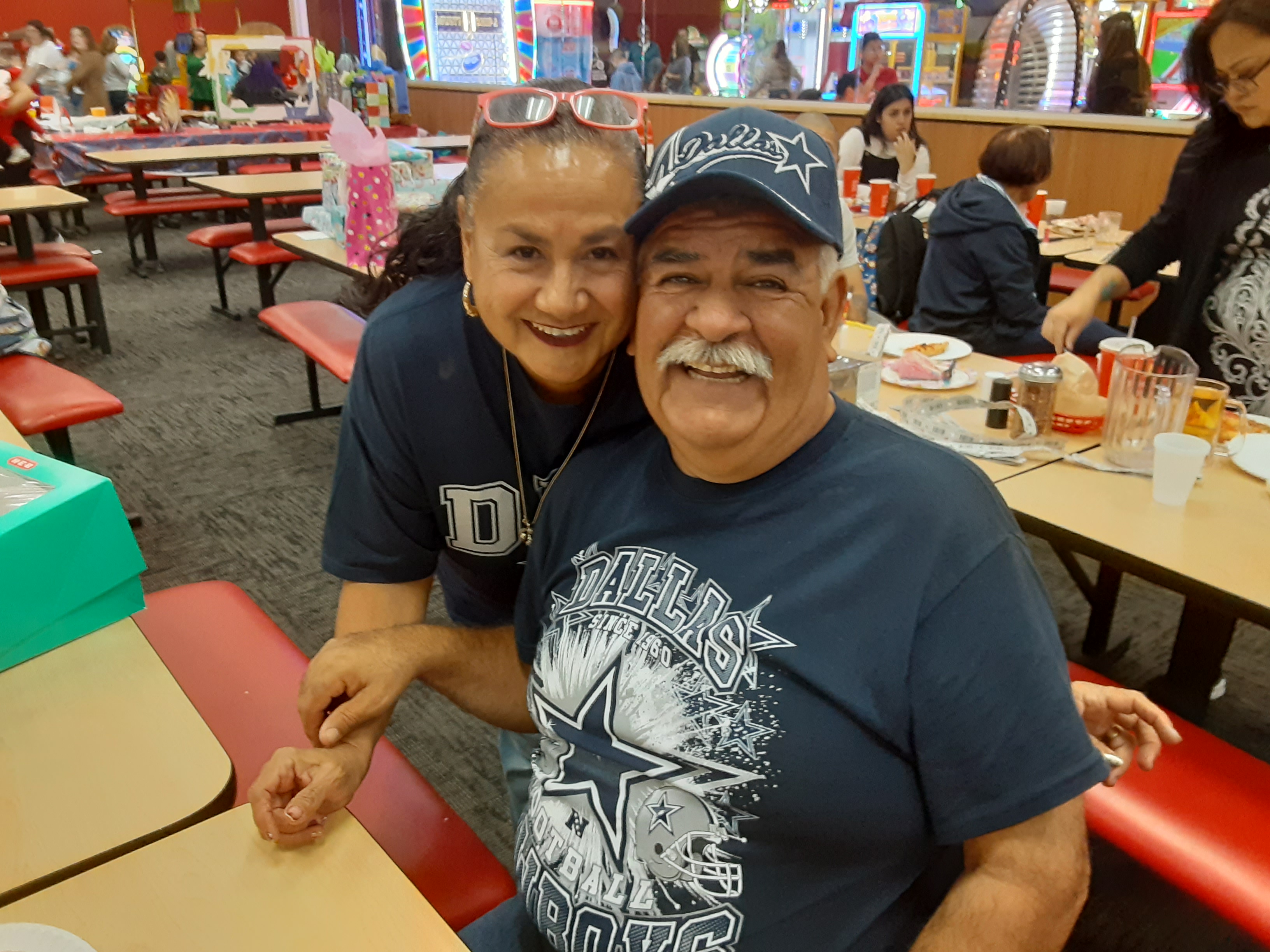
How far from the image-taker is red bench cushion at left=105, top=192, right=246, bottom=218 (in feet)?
22.7

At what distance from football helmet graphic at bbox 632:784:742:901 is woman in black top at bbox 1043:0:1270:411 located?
5.96 ft

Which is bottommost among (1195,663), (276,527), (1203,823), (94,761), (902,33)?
(276,527)

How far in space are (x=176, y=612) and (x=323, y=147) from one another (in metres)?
7.22

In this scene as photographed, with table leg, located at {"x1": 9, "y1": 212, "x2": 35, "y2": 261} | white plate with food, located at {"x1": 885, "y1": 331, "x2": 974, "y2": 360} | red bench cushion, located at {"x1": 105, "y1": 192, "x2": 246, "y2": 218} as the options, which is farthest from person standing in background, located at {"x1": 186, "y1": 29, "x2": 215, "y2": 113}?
white plate with food, located at {"x1": 885, "y1": 331, "x2": 974, "y2": 360}

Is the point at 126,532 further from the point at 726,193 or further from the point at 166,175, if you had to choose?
the point at 166,175

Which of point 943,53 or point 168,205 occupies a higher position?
point 943,53

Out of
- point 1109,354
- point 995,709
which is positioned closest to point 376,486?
point 995,709

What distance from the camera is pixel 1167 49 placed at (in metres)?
Result: 7.52

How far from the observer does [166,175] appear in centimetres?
827

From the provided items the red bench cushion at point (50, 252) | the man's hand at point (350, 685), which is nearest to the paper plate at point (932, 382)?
the man's hand at point (350, 685)

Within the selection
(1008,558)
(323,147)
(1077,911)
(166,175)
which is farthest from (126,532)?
(166,175)

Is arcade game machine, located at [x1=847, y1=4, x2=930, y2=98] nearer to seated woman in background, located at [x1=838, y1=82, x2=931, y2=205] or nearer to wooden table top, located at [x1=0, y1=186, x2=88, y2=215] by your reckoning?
seated woman in background, located at [x1=838, y1=82, x2=931, y2=205]

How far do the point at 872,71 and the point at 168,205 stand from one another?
20.5 feet

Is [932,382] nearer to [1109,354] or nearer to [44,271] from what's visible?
[1109,354]
